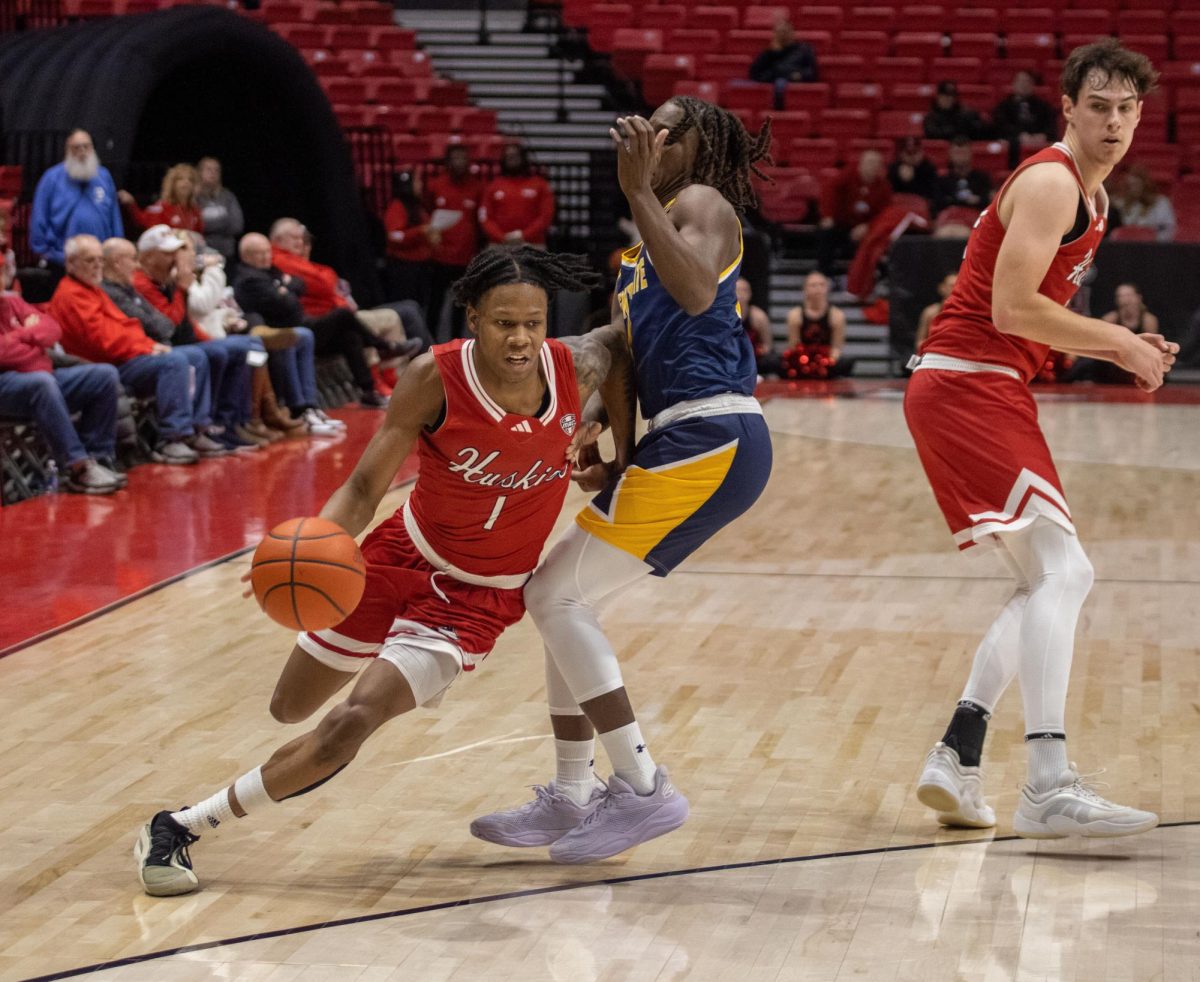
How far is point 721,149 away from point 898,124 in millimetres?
13309

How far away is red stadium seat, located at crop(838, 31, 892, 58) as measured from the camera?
17531mm

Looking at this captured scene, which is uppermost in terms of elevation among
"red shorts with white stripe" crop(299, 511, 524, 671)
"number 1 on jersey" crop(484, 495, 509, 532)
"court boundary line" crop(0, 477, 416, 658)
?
"number 1 on jersey" crop(484, 495, 509, 532)

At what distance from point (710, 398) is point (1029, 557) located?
0.84m

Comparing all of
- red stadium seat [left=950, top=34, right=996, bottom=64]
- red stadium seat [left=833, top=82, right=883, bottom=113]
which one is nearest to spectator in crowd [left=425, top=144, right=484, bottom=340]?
red stadium seat [left=833, top=82, right=883, bottom=113]

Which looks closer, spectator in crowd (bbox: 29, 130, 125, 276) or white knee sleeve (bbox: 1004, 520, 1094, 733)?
white knee sleeve (bbox: 1004, 520, 1094, 733)

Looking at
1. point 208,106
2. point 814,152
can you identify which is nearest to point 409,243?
point 208,106

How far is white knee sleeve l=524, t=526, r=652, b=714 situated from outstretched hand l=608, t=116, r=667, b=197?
2.52ft

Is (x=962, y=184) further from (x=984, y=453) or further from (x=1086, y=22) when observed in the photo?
(x=984, y=453)

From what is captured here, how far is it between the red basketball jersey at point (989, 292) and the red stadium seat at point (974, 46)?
13945 mm

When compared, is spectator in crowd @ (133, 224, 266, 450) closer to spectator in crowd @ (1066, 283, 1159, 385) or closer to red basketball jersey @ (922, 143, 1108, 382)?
spectator in crowd @ (1066, 283, 1159, 385)

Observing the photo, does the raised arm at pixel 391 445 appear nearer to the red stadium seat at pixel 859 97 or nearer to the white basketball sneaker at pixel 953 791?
the white basketball sneaker at pixel 953 791

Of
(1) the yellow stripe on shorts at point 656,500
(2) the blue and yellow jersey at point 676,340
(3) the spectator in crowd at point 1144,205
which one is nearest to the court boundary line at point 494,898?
(1) the yellow stripe on shorts at point 656,500

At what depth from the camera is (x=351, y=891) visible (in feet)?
12.2

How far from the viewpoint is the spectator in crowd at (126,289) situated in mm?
9734
